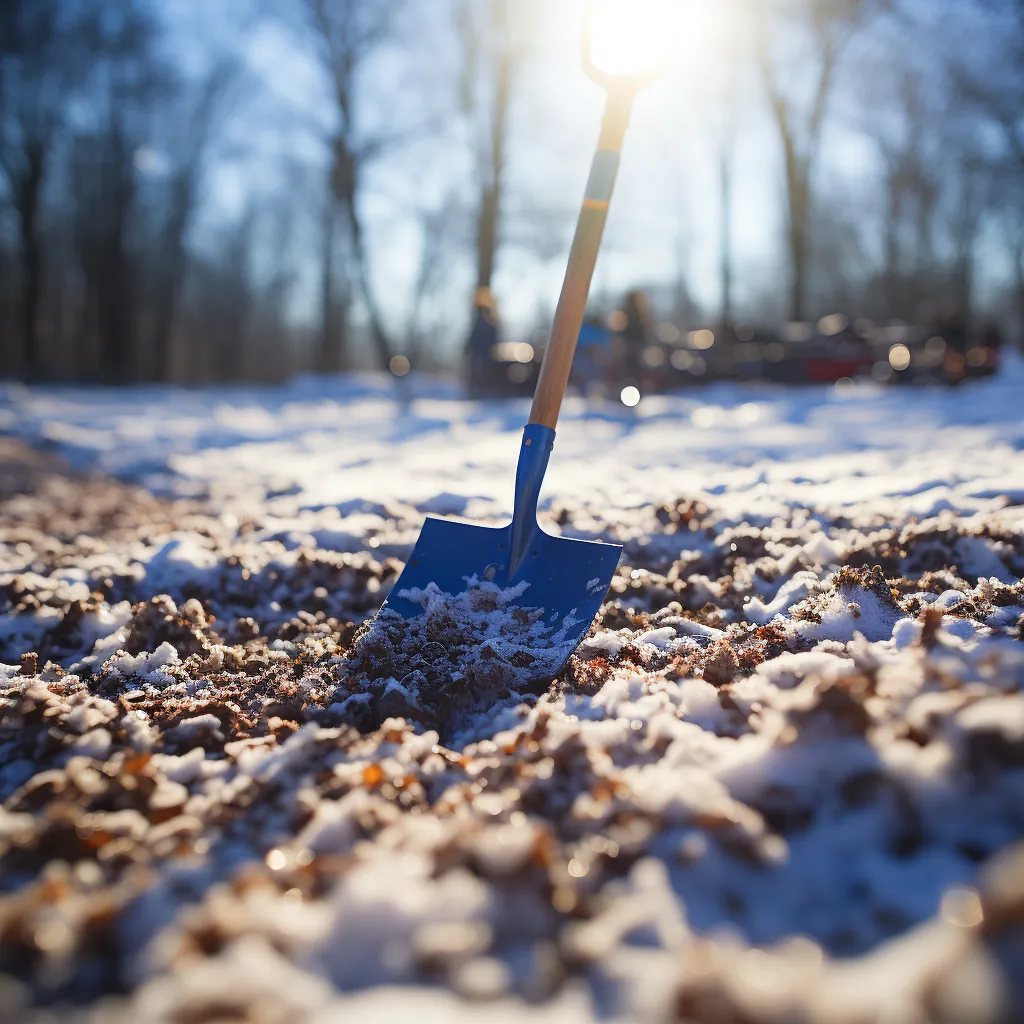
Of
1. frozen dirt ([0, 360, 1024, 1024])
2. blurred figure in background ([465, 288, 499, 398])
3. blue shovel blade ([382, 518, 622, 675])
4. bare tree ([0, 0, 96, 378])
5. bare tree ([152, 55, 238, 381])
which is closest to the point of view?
frozen dirt ([0, 360, 1024, 1024])

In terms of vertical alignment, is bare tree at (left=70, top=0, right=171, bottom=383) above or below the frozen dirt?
above

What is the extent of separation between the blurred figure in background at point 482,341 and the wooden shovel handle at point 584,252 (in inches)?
371

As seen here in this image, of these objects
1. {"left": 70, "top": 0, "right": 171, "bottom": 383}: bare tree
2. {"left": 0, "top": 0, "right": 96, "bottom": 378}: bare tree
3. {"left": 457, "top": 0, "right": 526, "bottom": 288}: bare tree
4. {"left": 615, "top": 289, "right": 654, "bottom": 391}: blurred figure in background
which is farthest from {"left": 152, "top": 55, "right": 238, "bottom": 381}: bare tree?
{"left": 615, "top": 289, "right": 654, "bottom": 391}: blurred figure in background

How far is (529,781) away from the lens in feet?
5.49

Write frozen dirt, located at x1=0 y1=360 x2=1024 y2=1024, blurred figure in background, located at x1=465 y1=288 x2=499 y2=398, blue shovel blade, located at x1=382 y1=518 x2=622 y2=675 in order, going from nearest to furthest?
1. frozen dirt, located at x1=0 y1=360 x2=1024 y2=1024
2. blue shovel blade, located at x1=382 y1=518 x2=622 y2=675
3. blurred figure in background, located at x1=465 y1=288 x2=499 y2=398

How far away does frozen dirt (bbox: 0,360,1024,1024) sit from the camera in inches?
42.8

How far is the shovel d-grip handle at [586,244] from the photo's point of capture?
9.56 feet

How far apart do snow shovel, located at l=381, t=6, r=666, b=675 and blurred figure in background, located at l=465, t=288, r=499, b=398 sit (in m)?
9.48

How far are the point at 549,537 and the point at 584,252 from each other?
3.60 feet

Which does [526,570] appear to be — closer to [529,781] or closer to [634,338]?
[529,781]

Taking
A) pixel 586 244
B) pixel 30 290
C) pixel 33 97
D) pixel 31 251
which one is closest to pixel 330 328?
pixel 30 290

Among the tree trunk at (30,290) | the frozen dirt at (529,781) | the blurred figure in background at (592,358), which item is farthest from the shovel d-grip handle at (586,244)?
the tree trunk at (30,290)

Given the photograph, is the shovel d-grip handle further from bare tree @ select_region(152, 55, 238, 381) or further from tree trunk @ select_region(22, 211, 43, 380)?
bare tree @ select_region(152, 55, 238, 381)

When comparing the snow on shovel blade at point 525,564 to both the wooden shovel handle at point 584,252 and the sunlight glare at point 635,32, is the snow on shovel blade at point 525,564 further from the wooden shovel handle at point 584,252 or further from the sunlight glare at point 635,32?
the sunlight glare at point 635,32
